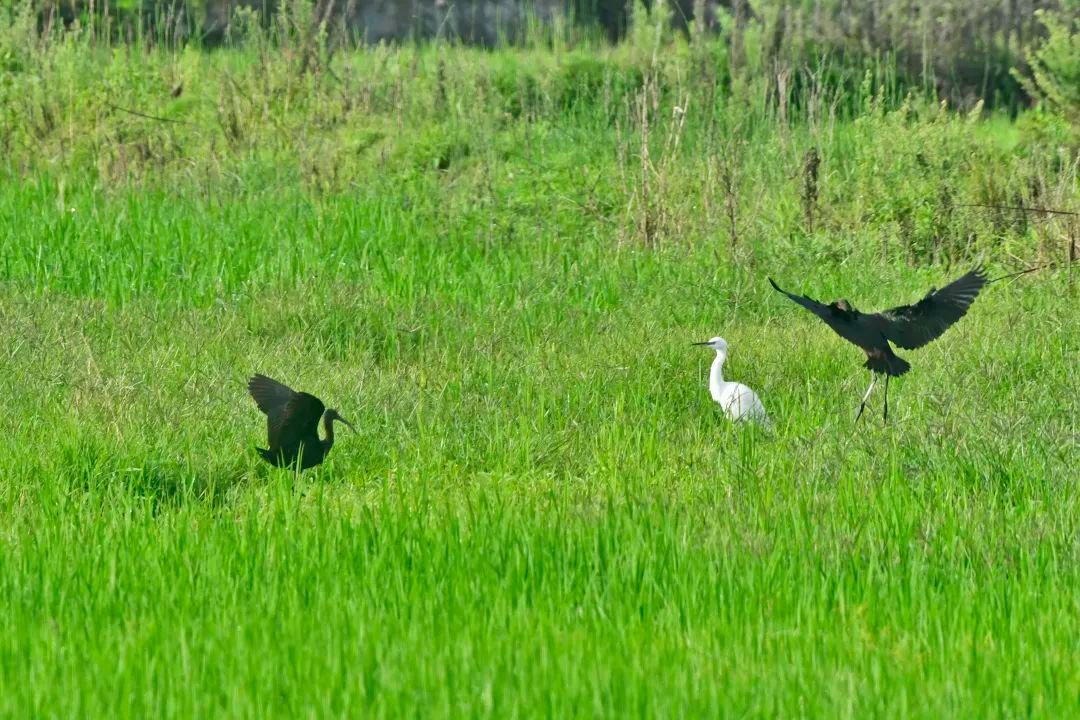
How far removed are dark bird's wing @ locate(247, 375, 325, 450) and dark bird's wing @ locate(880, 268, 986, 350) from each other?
79.0 inches

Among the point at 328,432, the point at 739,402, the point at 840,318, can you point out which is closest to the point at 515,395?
the point at 739,402

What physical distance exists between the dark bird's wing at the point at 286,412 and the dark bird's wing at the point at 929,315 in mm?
2008

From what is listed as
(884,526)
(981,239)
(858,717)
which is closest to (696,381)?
(884,526)

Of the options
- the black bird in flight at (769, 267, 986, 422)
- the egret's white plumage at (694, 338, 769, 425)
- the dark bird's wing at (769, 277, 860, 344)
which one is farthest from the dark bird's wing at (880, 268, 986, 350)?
the egret's white plumage at (694, 338, 769, 425)

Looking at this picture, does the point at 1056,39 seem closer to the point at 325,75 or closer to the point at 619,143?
the point at 619,143

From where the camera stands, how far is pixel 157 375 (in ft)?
21.2

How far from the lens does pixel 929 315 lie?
574cm

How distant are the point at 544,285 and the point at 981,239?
238 centimetres

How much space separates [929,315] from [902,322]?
10 cm

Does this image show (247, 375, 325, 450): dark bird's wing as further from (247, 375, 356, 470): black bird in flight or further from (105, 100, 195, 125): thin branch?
(105, 100, 195, 125): thin branch

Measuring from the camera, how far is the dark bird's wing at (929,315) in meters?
5.69

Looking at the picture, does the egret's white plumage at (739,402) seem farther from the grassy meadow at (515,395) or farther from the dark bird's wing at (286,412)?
the dark bird's wing at (286,412)

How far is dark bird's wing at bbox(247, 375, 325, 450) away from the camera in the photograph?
16.6 feet

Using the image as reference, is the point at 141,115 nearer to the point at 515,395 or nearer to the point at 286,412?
the point at 515,395
